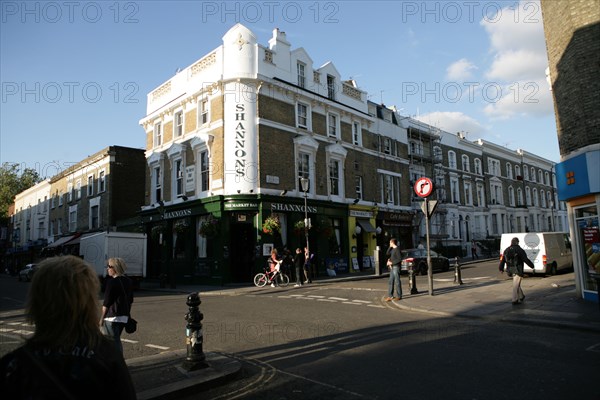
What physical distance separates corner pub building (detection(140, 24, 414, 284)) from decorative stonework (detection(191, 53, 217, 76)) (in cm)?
10

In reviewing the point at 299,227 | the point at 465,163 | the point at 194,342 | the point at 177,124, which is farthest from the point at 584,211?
the point at 465,163

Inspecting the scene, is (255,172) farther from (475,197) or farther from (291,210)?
(475,197)

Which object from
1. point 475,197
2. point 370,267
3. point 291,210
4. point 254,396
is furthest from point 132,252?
point 475,197

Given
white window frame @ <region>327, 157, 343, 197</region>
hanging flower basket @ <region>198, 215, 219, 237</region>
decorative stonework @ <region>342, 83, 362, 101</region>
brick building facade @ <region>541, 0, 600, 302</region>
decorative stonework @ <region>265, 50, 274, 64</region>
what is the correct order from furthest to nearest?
decorative stonework @ <region>342, 83, 362, 101</region> < white window frame @ <region>327, 157, 343, 197</region> < decorative stonework @ <region>265, 50, 274, 64</region> < hanging flower basket @ <region>198, 215, 219, 237</region> < brick building facade @ <region>541, 0, 600, 302</region>

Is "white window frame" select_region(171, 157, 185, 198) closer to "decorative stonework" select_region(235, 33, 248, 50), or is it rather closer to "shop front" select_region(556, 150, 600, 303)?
"decorative stonework" select_region(235, 33, 248, 50)

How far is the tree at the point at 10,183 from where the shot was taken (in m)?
63.2

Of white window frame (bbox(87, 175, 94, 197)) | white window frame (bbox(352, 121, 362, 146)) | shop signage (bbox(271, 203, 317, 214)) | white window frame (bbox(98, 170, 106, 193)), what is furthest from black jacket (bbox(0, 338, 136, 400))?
white window frame (bbox(87, 175, 94, 197))

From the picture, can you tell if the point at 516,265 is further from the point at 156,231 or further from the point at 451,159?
the point at 451,159

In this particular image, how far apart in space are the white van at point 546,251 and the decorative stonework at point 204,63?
1875cm

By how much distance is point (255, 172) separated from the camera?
23.2 metres

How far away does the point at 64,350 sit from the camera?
1.96 metres

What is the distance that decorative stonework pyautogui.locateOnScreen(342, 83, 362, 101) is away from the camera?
1203 inches

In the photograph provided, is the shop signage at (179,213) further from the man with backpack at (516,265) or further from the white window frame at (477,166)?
the white window frame at (477,166)

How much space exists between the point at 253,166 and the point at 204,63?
24.6ft
